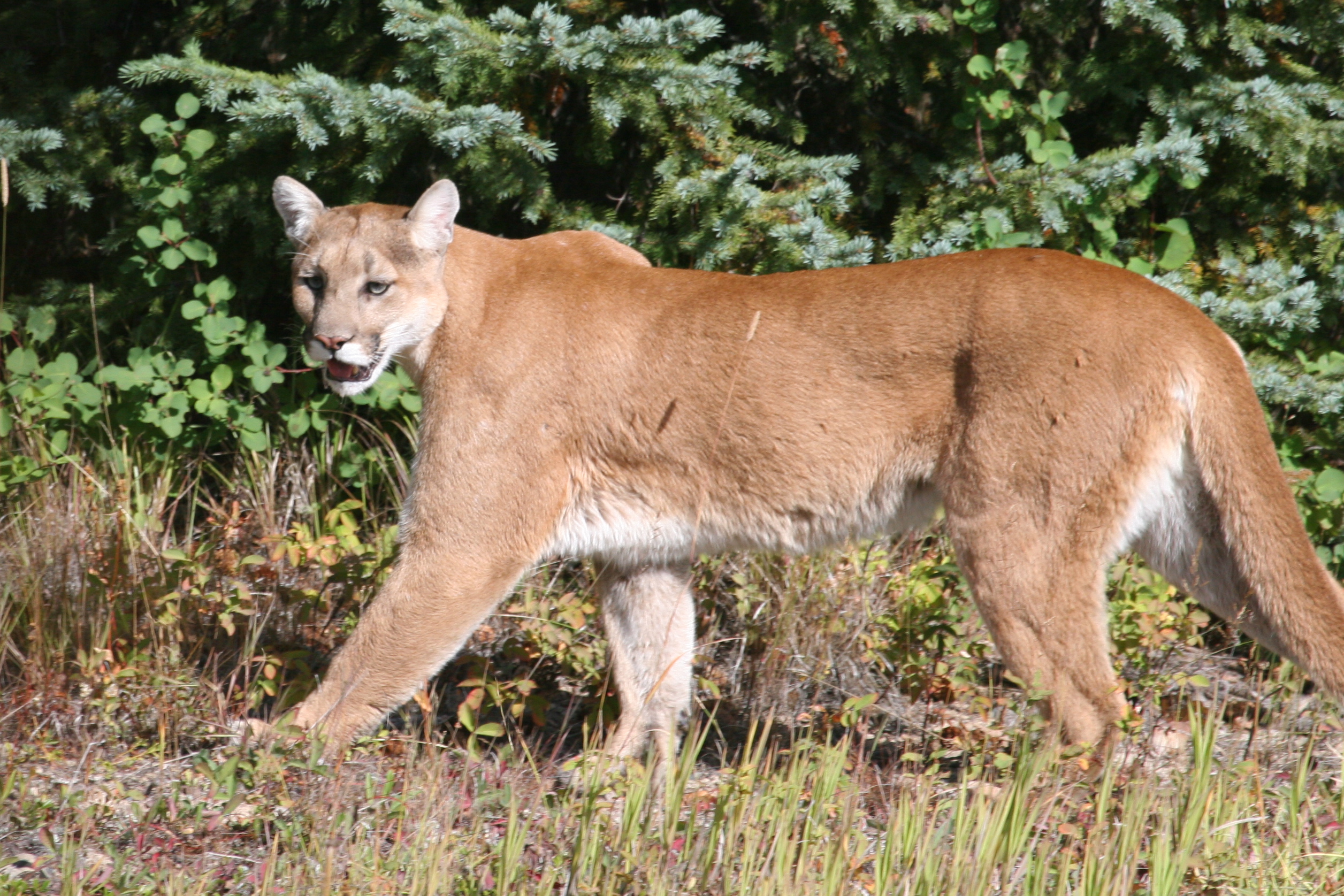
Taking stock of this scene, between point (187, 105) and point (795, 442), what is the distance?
2851 mm

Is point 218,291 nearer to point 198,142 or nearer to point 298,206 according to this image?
point 198,142

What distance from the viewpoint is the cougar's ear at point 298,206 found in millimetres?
4402

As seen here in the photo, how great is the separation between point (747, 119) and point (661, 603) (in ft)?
6.89

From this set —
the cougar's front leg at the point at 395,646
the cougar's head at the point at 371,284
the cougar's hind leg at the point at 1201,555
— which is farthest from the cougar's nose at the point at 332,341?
the cougar's hind leg at the point at 1201,555

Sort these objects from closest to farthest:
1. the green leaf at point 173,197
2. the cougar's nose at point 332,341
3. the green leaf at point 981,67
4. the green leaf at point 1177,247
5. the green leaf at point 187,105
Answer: the cougar's nose at point 332,341
the green leaf at point 187,105
the green leaf at point 981,67
the green leaf at point 173,197
the green leaf at point 1177,247

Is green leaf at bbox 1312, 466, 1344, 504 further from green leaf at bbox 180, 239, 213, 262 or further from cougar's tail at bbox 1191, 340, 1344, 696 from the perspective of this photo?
green leaf at bbox 180, 239, 213, 262

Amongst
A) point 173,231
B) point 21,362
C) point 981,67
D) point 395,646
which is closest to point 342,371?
point 395,646

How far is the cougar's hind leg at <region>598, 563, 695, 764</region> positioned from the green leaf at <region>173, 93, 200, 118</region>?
2.48 meters

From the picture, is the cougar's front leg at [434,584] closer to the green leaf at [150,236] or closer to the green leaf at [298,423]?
the green leaf at [298,423]

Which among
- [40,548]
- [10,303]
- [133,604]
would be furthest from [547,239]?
[10,303]

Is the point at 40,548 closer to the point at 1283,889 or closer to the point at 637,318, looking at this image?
the point at 637,318

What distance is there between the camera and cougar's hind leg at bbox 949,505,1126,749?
371 cm

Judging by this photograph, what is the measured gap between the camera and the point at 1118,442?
367 centimetres

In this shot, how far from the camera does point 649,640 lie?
4484 millimetres
